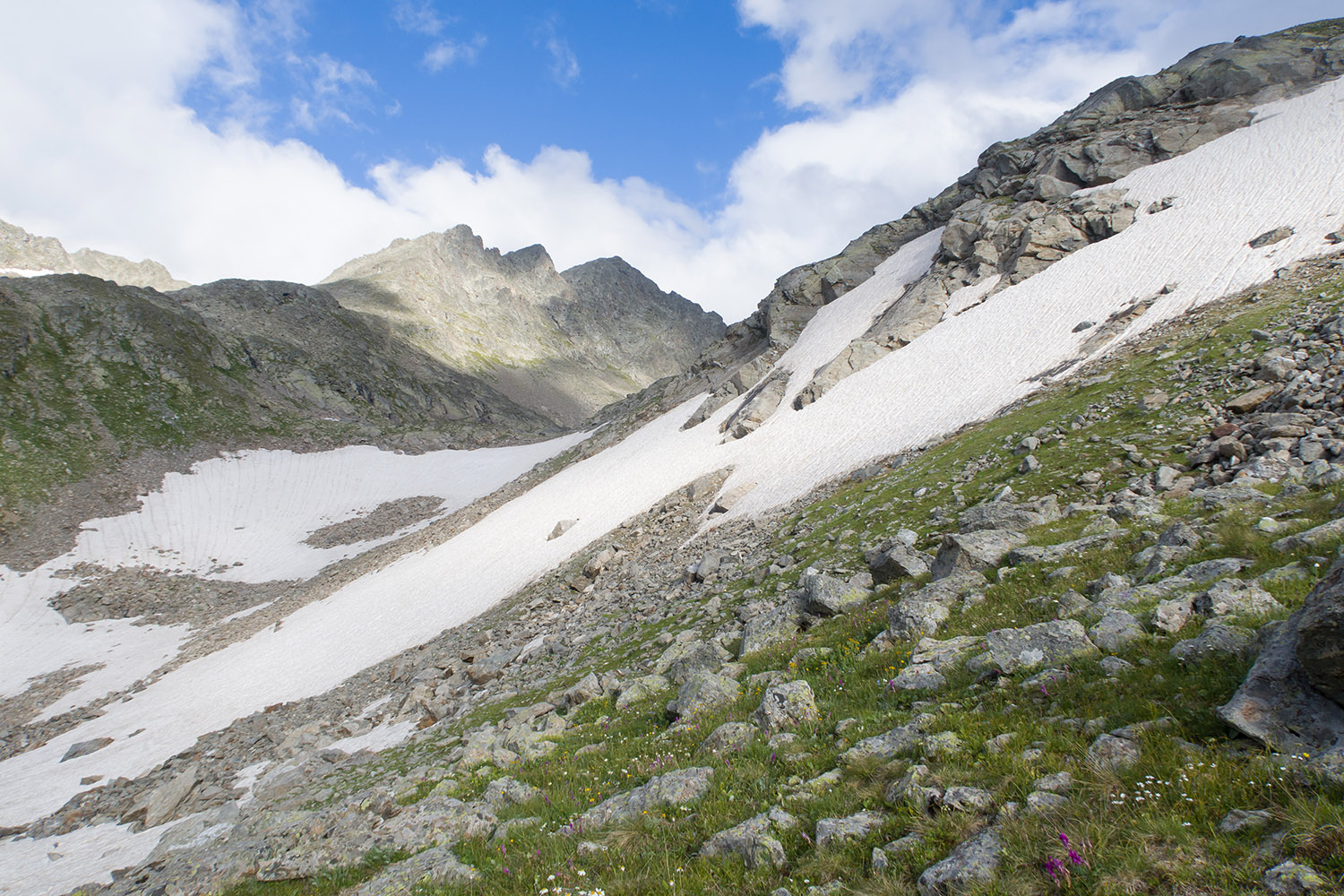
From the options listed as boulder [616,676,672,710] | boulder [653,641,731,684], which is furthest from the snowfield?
boulder [653,641,731,684]

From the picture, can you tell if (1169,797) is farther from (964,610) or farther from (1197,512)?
(1197,512)

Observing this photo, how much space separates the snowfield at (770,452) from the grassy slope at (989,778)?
46.9 ft

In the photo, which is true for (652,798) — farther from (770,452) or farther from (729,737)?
(770,452)

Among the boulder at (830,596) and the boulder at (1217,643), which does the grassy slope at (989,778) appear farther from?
the boulder at (830,596)

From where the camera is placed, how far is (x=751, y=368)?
176 feet

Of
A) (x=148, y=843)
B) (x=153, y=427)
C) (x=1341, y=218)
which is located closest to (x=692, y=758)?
(x=148, y=843)

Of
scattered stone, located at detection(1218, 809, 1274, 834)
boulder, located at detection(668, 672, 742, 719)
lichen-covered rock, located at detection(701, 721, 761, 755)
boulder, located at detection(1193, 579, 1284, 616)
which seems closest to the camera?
scattered stone, located at detection(1218, 809, 1274, 834)

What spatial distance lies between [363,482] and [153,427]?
99.3ft

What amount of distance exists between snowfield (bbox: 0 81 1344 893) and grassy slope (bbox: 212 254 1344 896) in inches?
563

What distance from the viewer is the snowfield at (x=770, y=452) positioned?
1065 inches

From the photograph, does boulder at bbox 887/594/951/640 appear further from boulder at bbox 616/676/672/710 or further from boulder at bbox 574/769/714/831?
boulder at bbox 616/676/672/710

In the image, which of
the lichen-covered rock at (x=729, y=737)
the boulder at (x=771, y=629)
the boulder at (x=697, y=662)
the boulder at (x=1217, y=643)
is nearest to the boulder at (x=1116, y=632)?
the boulder at (x=1217, y=643)

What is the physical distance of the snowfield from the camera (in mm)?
27047

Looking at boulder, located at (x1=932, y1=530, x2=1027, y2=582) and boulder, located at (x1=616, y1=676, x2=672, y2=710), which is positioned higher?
boulder, located at (x1=932, y1=530, x2=1027, y2=582)
